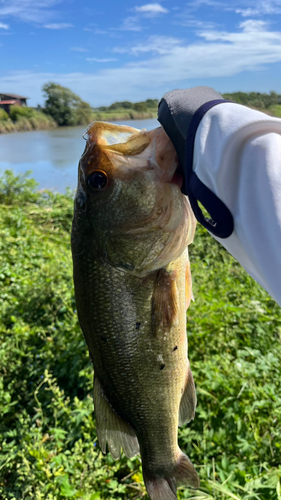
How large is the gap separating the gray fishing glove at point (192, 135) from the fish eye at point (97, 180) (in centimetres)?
29

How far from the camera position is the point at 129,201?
134 cm

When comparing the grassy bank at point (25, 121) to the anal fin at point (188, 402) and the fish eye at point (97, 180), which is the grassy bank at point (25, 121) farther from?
the anal fin at point (188, 402)

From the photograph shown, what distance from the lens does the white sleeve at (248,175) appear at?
835 mm

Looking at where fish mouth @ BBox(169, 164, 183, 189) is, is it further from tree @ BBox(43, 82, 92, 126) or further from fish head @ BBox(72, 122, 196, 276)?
tree @ BBox(43, 82, 92, 126)

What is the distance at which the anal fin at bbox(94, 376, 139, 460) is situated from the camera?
1527mm

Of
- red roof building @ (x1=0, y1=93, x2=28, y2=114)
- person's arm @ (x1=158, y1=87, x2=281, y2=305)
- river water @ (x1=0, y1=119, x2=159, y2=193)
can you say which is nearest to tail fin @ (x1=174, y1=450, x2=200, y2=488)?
person's arm @ (x1=158, y1=87, x2=281, y2=305)

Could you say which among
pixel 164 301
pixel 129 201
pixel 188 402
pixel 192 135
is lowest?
pixel 188 402

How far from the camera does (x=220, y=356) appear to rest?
10.4 feet

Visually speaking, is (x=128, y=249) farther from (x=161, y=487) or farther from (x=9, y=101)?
(x=9, y=101)

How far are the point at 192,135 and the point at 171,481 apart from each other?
4.99 ft

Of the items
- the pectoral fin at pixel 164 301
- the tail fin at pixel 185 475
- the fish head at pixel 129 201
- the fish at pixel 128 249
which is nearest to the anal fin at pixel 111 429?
the fish at pixel 128 249

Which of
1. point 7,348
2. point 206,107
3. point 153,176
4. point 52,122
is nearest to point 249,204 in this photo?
point 206,107

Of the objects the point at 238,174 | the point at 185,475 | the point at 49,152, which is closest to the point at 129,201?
the point at 238,174

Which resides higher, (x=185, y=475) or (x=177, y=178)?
(x=177, y=178)
